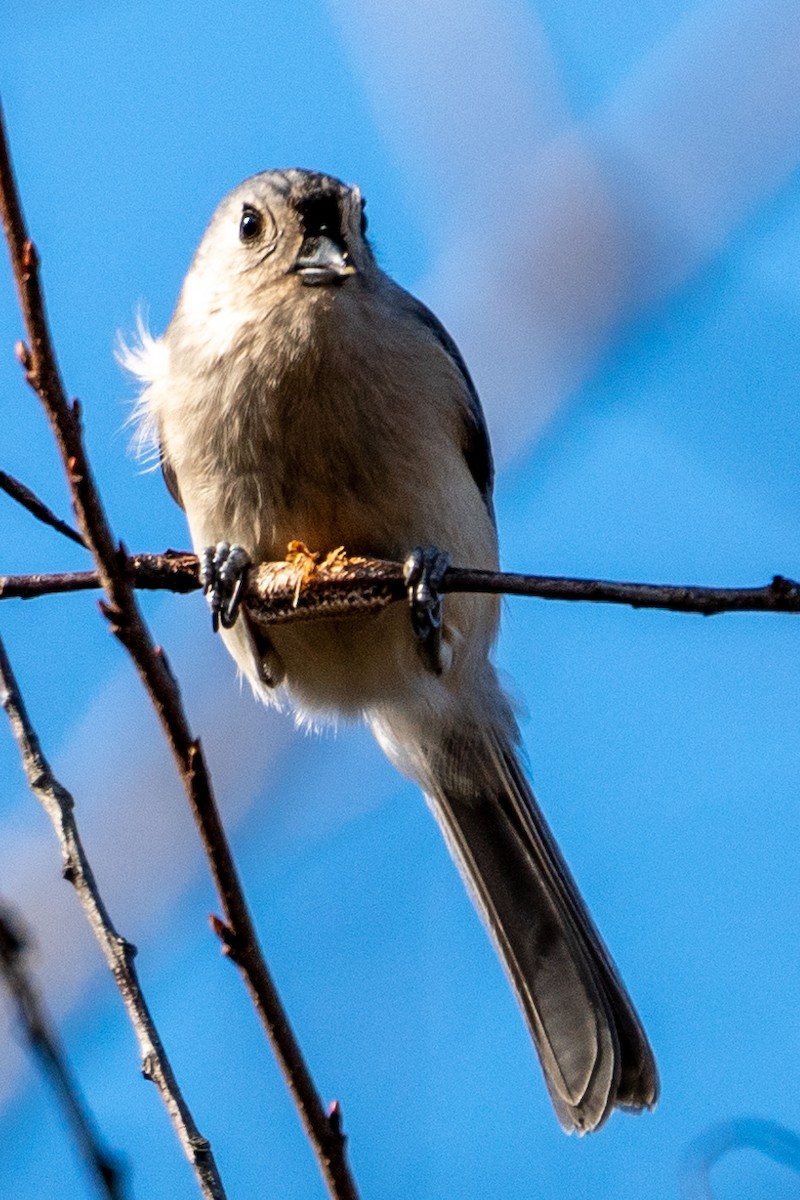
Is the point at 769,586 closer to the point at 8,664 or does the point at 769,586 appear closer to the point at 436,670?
the point at 8,664

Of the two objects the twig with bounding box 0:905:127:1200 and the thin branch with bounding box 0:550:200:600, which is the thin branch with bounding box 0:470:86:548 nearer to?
the thin branch with bounding box 0:550:200:600

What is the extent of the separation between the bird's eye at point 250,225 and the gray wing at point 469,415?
42cm

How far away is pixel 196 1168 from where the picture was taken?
5.72ft

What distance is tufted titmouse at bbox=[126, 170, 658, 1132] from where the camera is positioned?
3289 millimetres

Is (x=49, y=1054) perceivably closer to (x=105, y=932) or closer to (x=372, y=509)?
(x=105, y=932)

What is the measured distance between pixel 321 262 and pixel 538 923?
171cm

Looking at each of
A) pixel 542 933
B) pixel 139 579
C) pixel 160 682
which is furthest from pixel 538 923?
pixel 160 682

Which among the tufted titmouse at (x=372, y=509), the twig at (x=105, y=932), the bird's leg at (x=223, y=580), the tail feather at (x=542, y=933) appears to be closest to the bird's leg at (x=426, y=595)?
the tufted titmouse at (x=372, y=509)

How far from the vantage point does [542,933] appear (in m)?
3.90

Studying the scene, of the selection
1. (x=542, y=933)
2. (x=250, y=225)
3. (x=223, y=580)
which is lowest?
(x=542, y=933)

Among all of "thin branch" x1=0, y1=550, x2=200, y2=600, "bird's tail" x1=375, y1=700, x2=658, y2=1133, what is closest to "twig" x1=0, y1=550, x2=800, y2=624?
"thin branch" x1=0, y1=550, x2=200, y2=600

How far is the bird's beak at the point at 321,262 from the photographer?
10.8 ft

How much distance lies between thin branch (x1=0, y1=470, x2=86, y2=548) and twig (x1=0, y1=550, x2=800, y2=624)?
0.41 ft

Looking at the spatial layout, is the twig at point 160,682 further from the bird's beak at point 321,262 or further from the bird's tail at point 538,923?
the bird's tail at point 538,923
